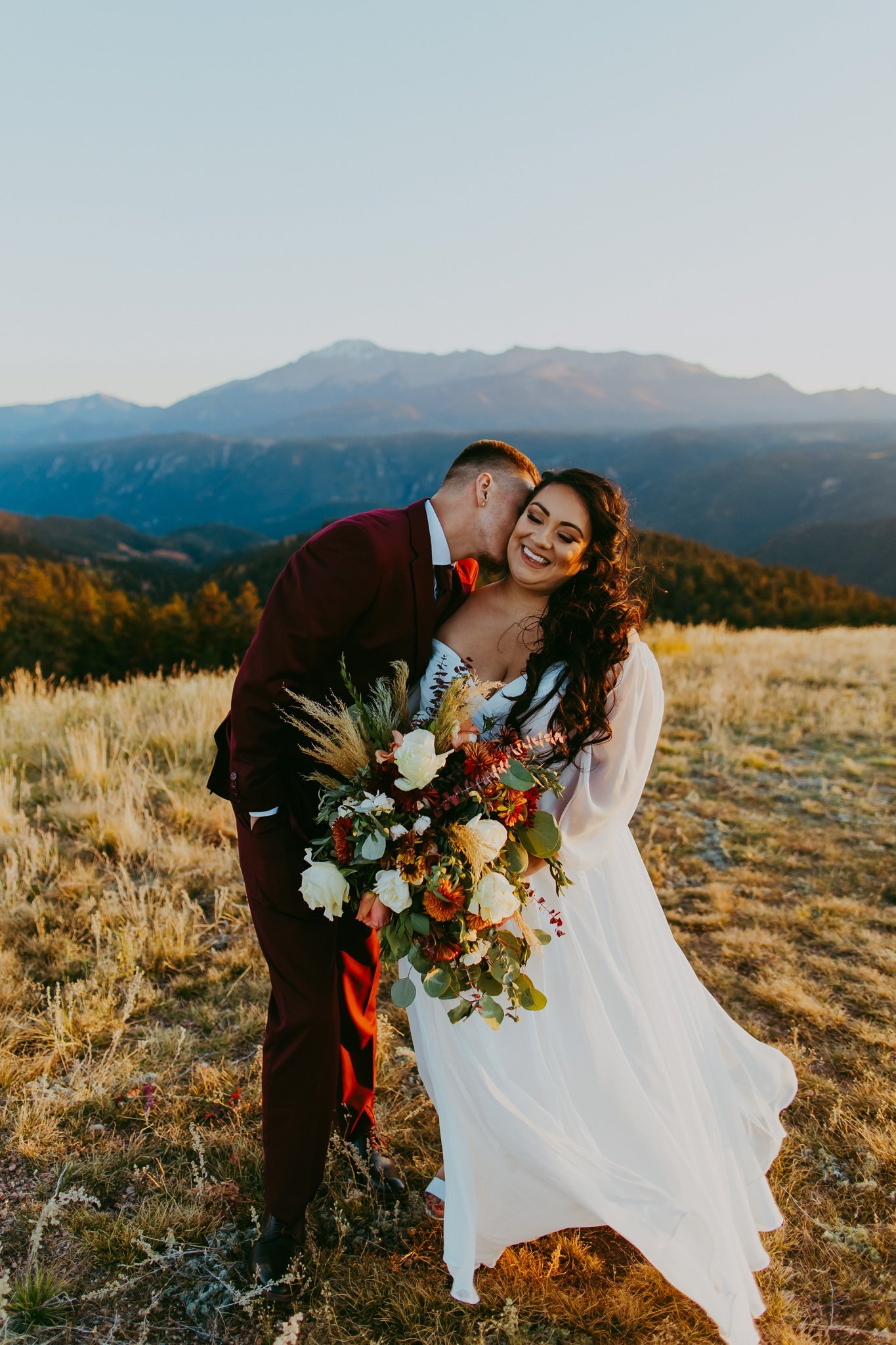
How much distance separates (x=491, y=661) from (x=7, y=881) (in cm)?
321

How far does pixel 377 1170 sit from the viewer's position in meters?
2.75

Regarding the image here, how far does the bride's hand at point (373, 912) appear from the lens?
82.0 inches

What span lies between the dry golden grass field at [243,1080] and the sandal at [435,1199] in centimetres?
5

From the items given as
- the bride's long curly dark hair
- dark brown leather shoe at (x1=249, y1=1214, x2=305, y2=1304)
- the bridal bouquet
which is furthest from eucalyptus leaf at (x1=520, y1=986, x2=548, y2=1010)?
dark brown leather shoe at (x1=249, y1=1214, x2=305, y2=1304)

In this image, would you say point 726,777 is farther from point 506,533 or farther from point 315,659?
point 315,659

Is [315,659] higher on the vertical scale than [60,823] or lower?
higher

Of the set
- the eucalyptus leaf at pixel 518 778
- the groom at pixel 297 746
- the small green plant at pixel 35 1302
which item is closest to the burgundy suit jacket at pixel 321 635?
the groom at pixel 297 746

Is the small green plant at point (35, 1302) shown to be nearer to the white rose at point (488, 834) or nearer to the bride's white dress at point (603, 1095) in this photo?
the bride's white dress at point (603, 1095)

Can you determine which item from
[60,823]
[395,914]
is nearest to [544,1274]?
[395,914]

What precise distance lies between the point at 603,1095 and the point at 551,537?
68.7 inches

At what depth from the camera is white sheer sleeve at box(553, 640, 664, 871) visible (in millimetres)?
2451

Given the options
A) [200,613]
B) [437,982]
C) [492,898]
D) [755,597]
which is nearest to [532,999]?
[437,982]

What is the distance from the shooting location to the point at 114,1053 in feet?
10.5

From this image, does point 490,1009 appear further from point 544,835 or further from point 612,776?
point 612,776
